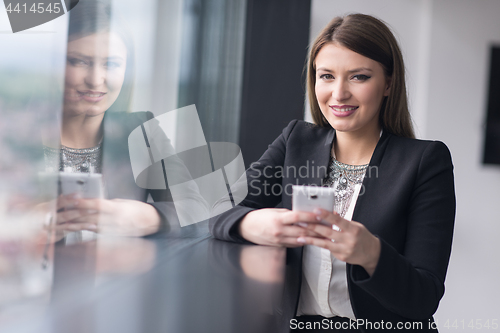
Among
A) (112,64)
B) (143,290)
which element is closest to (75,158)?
(112,64)

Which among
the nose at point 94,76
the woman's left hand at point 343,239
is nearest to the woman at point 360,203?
the woman's left hand at point 343,239

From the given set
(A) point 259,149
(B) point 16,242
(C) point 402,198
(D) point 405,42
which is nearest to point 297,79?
(A) point 259,149

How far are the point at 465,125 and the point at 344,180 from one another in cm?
215

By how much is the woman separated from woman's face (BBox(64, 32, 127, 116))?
0.46 m

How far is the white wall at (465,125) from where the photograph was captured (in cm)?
289

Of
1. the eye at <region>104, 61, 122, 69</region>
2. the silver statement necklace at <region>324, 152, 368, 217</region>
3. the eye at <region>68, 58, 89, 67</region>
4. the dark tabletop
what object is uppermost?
the eye at <region>104, 61, 122, 69</region>

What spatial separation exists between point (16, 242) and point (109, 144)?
50cm

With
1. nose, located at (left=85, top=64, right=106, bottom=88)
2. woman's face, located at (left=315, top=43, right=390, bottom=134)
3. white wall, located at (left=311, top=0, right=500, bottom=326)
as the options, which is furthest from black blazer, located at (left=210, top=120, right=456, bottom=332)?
white wall, located at (left=311, top=0, right=500, bottom=326)

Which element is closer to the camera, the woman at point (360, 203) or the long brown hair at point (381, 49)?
the woman at point (360, 203)

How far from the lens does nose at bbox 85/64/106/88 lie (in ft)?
2.93

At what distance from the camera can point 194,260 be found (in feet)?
2.96

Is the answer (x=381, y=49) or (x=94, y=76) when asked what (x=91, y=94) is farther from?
(x=381, y=49)

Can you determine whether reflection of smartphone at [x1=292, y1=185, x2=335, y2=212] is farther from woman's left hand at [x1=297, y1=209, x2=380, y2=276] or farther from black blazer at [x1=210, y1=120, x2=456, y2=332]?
black blazer at [x1=210, y1=120, x2=456, y2=332]

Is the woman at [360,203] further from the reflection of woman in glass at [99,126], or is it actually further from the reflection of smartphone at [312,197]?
the reflection of woman in glass at [99,126]
